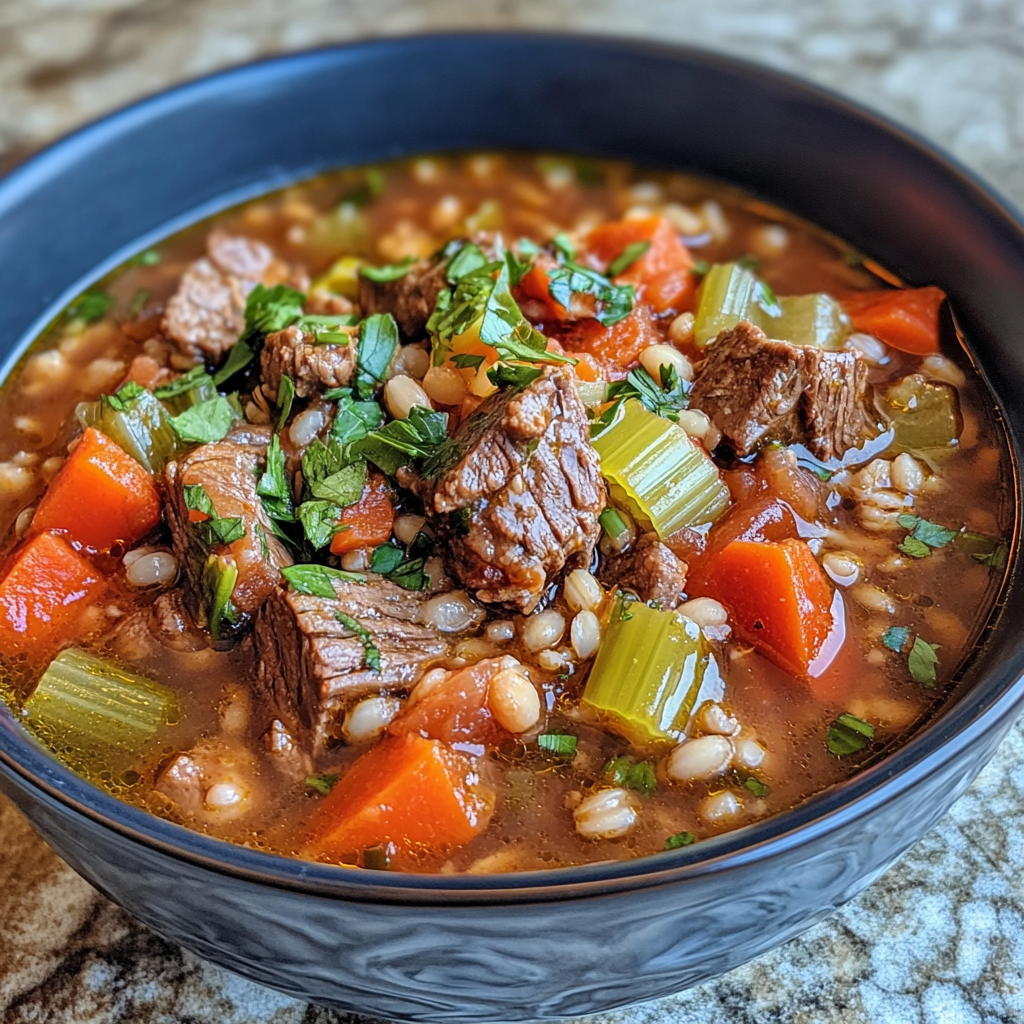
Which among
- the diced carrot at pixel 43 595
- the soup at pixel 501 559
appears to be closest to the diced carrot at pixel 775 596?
the soup at pixel 501 559

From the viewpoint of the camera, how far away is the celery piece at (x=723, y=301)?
12.0 feet

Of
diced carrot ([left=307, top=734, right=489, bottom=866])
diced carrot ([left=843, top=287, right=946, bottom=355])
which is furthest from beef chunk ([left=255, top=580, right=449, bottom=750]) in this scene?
diced carrot ([left=843, top=287, right=946, bottom=355])

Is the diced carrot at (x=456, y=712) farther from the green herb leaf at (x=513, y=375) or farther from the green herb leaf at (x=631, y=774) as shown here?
the green herb leaf at (x=513, y=375)

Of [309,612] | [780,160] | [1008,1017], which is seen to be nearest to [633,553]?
[309,612]

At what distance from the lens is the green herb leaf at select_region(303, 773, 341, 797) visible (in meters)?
2.79

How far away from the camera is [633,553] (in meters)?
3.12

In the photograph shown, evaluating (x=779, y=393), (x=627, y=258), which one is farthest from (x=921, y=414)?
(x=627, y=258)

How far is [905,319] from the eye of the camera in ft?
12.3

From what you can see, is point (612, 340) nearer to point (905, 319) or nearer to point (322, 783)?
point (905, 319)

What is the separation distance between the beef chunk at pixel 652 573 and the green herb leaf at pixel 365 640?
65cm

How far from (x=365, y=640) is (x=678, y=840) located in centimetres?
90

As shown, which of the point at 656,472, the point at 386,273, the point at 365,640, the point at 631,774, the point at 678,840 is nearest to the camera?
the point at 678,840

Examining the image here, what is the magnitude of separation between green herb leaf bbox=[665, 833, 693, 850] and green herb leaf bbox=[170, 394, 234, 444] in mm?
1697

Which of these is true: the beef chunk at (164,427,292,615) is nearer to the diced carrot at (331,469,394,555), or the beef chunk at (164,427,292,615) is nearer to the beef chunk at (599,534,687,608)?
the diced carrot at (331,469,394,555)
